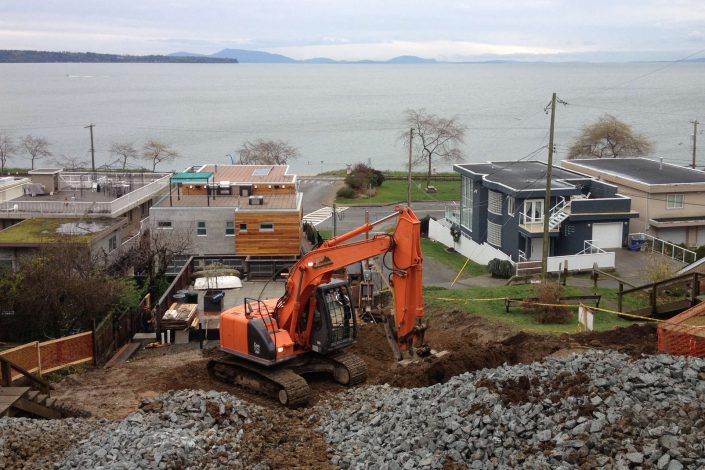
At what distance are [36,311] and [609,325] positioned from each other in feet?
A: 58.3

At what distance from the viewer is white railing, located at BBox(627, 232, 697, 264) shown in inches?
1441

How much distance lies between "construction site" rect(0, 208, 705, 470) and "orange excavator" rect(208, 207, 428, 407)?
1.6 inches

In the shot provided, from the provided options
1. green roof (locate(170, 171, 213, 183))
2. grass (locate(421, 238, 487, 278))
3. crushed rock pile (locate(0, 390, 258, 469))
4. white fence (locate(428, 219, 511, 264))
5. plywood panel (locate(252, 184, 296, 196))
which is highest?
green roof (locate(170, 171, 213, 183))

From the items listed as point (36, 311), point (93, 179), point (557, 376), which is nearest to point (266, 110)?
point (93, 179)

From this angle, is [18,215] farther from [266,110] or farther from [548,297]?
[266,110]

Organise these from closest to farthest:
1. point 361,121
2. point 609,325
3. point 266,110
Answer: point 609,325, point 361,121, point 266,110

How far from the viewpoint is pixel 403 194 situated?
63469mm

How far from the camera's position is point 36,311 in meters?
24.7

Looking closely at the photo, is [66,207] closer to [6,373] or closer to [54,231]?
[54,231]

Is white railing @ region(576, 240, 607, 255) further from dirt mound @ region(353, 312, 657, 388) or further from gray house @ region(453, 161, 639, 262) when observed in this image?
dirt mound @ region(353, 312, 657, 388)

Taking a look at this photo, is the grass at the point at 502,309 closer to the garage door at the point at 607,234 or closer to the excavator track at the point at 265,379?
the excavator track at the point at 265,379

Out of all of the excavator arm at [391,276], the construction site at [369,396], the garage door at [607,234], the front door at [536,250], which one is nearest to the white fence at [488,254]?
the front door at [536,250]

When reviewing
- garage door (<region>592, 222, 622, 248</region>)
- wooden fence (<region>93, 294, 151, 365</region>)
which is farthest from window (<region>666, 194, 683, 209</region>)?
wooden fence (<region>93, 294, 151, 365</region>)

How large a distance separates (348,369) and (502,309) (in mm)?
9679
